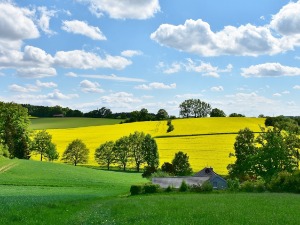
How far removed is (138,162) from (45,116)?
92.1 meters

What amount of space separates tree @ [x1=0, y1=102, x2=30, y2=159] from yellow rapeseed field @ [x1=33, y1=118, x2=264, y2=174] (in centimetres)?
1467

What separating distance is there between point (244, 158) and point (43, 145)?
55018mm

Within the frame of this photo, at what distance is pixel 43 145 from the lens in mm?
110938

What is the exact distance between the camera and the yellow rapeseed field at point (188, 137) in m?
102

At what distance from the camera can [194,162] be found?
321ft

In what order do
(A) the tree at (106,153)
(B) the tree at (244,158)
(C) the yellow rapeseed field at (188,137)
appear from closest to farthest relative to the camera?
1. (B) the tree at (244,158)
2. (C) the yellow rapeseed field at (188,137)
3. (A) the tree at (106,153)

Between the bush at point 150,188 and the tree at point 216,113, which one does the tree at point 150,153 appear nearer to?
the bush at point 150,188

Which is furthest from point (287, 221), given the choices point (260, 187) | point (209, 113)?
point (209, 113)

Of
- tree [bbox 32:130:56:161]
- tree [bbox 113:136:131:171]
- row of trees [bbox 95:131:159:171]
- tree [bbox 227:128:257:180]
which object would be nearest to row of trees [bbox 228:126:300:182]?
tree [bbox 227:128:257:180]

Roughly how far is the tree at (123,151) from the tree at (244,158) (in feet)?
109

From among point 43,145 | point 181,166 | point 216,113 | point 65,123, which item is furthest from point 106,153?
point 216,113

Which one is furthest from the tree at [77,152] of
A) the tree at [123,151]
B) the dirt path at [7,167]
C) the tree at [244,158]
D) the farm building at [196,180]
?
the tree at [244,158]

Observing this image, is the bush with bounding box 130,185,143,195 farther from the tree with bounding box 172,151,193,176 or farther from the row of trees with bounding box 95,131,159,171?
the row of trees with bounding box 95,131,159,171

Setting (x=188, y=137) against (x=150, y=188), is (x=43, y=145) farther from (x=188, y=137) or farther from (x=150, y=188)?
(x=150, y=188)
